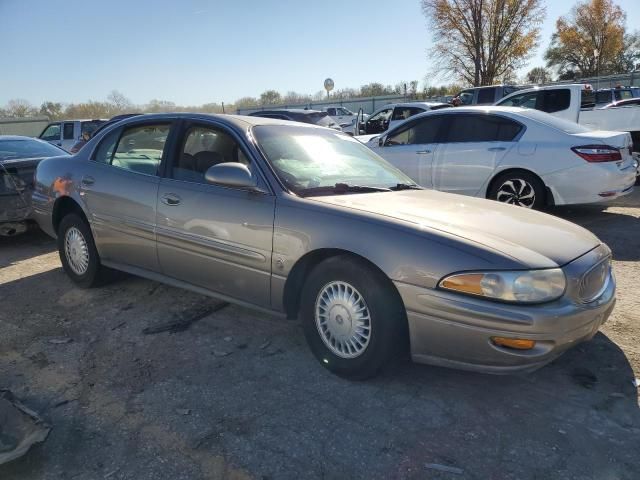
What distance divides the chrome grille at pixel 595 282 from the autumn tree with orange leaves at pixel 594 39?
50.7 m

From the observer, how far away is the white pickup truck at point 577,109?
977cm

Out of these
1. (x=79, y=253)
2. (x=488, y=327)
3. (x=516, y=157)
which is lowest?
(x=79, y=253)

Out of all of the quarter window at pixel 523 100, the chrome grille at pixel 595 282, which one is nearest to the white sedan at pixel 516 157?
the chrome grille at pixel 595 282

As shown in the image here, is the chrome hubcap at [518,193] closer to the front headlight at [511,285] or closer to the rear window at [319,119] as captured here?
the front headlight at [511,285]

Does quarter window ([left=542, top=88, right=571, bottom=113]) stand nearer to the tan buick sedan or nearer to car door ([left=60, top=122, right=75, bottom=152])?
the tan buick sedan

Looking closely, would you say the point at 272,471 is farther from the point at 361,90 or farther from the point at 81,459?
the point at 361,90

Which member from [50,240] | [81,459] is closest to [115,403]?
[81,459]

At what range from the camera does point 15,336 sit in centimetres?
376

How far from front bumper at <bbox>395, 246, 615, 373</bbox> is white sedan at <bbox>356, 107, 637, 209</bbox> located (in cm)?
410

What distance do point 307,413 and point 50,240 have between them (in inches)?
225

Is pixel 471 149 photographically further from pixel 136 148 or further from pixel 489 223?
pixel 136 148

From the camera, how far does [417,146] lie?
747 centimetres

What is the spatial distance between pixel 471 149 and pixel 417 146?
33.0 inches

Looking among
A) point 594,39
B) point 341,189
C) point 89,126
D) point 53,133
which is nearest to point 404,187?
point 341,189
